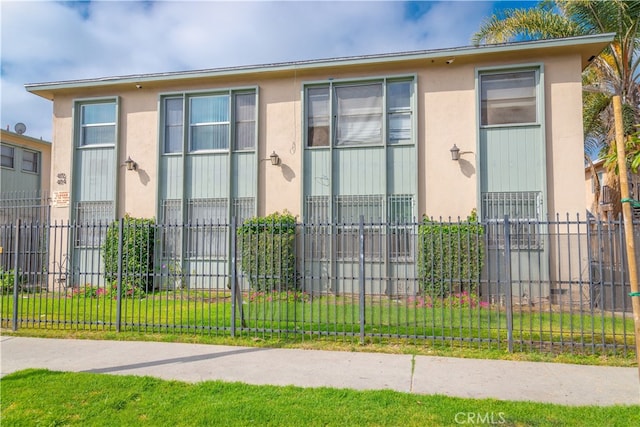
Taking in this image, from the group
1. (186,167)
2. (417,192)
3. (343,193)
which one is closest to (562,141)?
(417,192)

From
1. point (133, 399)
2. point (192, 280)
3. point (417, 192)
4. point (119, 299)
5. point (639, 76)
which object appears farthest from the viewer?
point (639, 76)

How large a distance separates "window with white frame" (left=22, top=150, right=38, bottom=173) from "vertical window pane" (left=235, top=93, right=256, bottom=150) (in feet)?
45.8

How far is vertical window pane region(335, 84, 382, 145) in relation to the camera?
1271 cm

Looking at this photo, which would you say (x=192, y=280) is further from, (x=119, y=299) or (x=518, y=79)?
(x=518, y=79)

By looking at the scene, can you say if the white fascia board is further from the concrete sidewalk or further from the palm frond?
the concrete sidewalk

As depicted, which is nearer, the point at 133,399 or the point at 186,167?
the point at 133,399

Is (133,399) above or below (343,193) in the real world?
below

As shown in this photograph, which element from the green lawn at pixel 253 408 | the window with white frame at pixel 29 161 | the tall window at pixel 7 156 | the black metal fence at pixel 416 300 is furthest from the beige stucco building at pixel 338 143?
the window with white frame at pixel 29 161

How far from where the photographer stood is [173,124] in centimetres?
1394

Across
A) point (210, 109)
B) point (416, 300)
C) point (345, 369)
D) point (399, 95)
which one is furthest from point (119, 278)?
point (399, 95)

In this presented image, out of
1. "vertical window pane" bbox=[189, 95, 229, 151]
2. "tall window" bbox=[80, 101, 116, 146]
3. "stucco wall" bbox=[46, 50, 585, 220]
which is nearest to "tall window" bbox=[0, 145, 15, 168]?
"stucco wall" bbox=[46, 50, 585, 220]

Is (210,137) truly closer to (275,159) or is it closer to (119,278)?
(275,159)

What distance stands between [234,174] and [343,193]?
3373 mm

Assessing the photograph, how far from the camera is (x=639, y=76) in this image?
49.4ft
